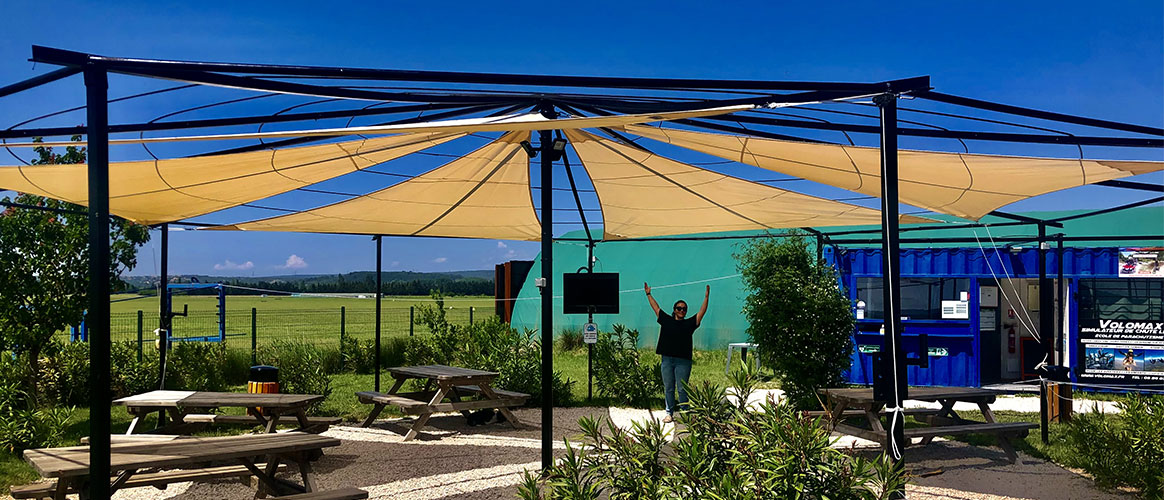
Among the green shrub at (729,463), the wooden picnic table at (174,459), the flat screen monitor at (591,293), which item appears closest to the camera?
the green shrub at (729,463)

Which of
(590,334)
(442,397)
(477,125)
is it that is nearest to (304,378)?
(442,397)

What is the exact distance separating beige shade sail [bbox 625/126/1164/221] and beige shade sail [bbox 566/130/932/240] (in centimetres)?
78

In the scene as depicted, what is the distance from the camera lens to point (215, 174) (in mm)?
5703

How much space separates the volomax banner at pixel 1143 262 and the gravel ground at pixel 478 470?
212 inches

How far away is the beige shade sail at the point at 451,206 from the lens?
6.73m

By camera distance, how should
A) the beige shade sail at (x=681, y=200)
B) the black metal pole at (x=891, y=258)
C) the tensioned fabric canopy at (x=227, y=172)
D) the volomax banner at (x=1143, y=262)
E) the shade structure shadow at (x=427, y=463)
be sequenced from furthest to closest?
the volomax banner at (x=1143, y=262)
the beige shade sail at (x=681, y=200)
the shade structure shadow at (x=427, y=463)
the tensioned fabric canopy at (x=227, y=172)
the black metal pole at (x=891, y=258)

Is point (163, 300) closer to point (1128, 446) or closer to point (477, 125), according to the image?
point (477, 125)

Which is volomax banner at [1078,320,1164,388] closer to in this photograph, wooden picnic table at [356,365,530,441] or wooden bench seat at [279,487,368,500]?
wooden picnic table at [356,365,530,441]

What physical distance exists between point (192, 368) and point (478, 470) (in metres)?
5.07

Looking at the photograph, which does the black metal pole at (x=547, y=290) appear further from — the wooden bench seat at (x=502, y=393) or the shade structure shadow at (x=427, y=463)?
the wooden bench seat at (x=502, y=393)

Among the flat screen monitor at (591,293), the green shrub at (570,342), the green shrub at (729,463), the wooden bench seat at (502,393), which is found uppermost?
the flat screen monitor at (591,293)

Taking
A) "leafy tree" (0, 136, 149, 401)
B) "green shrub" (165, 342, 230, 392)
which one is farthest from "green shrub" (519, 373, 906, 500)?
"green shrub" (165, 342, 230, 392)

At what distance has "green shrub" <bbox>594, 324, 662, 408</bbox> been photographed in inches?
381

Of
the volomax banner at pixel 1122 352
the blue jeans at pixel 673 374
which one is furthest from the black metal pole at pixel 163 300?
the volomax banner at pixel 1122 352
